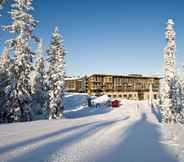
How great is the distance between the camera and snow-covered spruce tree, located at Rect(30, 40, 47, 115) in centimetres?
5186

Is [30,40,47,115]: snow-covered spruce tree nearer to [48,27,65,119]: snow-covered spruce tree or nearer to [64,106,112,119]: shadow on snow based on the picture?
[48,27,65,119]: snow-covered spruce tree

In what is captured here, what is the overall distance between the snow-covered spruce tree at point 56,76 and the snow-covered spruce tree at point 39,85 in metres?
4.02

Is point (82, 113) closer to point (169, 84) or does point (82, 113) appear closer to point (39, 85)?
point (39, 85)

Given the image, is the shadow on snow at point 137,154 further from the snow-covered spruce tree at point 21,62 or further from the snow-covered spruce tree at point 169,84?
the snow-covered spruce tree at point 169,84

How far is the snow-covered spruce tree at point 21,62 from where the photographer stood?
31.9 meters

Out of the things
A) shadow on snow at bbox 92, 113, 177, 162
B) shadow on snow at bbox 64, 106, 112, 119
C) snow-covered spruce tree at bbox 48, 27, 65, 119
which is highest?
snow-covered spruce tree at bbox 48, 27, 65, 119

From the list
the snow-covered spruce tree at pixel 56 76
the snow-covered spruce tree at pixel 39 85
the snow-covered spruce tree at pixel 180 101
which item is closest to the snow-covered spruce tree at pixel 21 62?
the snow-covered spruce tree at pixel 56 76

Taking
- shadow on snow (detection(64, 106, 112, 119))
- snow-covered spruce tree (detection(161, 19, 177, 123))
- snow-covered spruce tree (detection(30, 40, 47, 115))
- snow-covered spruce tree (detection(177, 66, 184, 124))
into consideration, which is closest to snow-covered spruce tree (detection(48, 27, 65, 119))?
snow-covered spruce tree (detection(30, 40, 47, 115))

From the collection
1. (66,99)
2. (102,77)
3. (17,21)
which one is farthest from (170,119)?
(102,77)

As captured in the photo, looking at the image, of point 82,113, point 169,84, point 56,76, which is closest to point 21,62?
point 56,76

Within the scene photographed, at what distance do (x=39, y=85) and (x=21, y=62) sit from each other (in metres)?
23.9

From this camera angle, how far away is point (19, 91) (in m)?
31.9

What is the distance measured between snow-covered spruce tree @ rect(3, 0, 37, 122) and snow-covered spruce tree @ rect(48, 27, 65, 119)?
11.3 meters

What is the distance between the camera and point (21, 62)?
32281 mm
